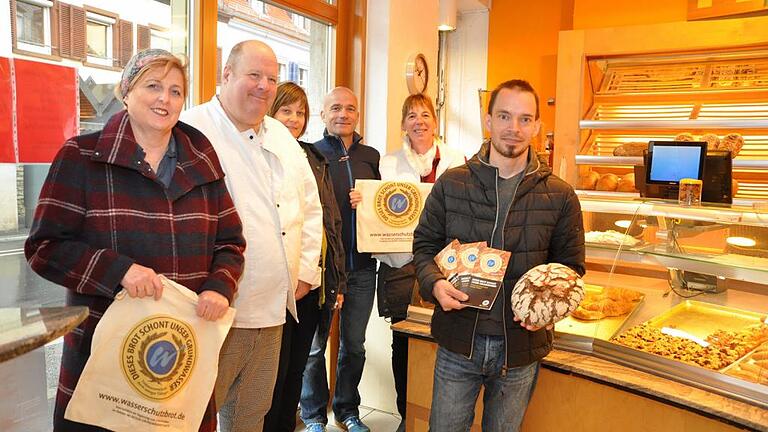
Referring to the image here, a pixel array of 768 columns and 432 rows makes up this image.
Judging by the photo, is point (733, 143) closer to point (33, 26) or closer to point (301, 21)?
point (301, 21)

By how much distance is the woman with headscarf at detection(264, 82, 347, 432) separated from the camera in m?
2.64

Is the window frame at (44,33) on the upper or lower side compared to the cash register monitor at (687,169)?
upper

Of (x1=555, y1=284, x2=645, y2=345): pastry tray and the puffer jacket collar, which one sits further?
(x1=555, y1=284, x2=645, y2=345): pastry tray

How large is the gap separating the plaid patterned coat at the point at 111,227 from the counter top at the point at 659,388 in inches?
51.4

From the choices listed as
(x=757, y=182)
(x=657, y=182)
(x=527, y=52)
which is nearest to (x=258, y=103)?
(x=657, y=182)

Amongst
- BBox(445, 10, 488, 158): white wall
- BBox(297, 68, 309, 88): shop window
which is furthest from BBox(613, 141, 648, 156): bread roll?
BBox(297, 68, 309, 88): shop window

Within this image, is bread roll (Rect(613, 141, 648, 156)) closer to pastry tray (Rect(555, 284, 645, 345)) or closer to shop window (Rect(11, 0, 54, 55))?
pastry tray (Rect(555, 284, 645, 345))

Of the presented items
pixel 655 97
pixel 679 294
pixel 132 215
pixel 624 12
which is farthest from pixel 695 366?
pixel 624 12

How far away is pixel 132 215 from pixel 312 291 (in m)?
1.16

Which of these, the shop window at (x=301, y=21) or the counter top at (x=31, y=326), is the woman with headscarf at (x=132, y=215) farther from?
the shop window at (x=301, y=21)

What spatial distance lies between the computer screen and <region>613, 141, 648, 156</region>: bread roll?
2.18m

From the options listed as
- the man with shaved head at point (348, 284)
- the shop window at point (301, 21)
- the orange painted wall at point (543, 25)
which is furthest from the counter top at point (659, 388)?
the orange painted wall at point (543, 25)

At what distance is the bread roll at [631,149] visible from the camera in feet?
15.4

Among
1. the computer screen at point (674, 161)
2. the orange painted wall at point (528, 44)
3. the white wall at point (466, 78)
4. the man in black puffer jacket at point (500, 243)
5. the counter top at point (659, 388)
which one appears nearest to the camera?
the counter top at point (659, 388)
